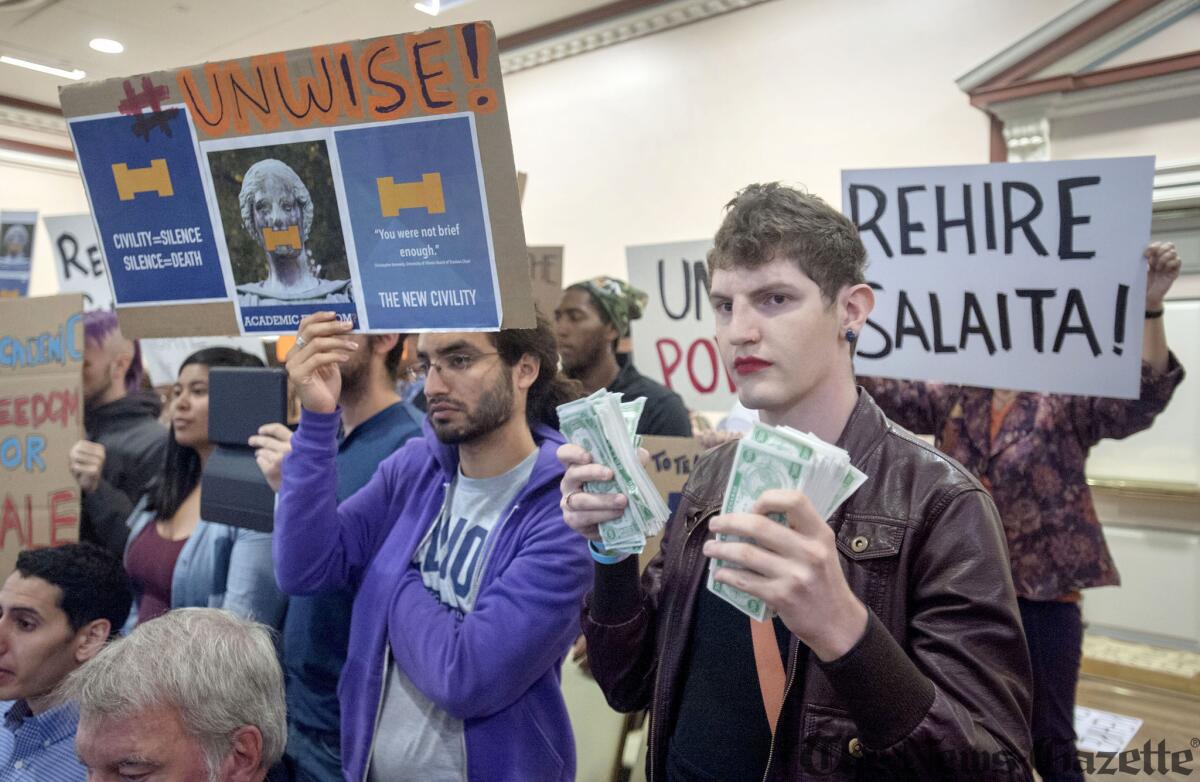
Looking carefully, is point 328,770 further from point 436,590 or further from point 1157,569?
point 1157,569

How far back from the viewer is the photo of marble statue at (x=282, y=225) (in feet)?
5.30

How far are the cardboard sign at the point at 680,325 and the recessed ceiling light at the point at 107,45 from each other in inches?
217

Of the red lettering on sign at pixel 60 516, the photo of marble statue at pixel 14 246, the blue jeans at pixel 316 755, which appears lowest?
the blue jeans at pixel 316 755

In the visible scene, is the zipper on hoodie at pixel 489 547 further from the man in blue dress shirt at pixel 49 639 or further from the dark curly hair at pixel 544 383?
the man in blue dress shirt at pixel 49 639

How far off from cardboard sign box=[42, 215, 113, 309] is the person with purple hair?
43.7 inches

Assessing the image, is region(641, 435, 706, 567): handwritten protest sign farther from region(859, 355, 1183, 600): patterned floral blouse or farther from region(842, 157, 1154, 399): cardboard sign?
region(859, 355, 1183, 600): patterned floral blouse

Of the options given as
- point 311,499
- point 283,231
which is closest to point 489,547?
point 311,499

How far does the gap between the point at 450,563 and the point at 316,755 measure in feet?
2.13

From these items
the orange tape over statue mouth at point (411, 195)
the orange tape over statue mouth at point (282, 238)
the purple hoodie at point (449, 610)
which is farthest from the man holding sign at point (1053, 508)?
the orange tape over statue mouth at point (282, 238)

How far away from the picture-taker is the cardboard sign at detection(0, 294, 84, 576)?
8.00ft

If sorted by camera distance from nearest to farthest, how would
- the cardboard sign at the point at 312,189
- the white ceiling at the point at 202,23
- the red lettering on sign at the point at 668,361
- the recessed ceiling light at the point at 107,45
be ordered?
the cardboard sign at the point at 312,189, the red lettering on sign at the point at 668,361, the white ceiling at the point at 202,23, the recessed ceiling light at the point at 107,45

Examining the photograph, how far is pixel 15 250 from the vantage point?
4.03 metres

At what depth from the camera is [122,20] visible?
6.50 meters

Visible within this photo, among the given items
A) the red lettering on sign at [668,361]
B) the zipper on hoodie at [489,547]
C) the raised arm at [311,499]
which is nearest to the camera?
the zipper on hoodie at [489,547]
